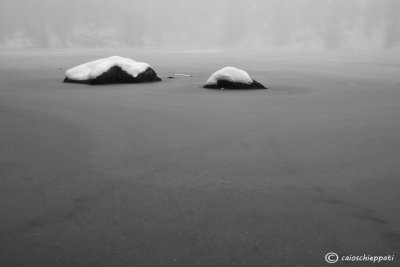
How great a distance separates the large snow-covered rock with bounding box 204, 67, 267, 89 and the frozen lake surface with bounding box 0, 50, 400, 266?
1917 mm

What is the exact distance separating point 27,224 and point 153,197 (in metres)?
0.56

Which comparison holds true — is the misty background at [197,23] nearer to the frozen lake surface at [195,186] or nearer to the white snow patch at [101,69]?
the white snow patch at [101,69]

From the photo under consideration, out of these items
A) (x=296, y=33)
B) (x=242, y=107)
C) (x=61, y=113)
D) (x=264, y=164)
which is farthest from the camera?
(x=296, y=33)

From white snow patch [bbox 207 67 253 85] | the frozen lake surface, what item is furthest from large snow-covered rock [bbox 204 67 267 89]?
the frozen lake surface

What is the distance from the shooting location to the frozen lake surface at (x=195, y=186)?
138 cm

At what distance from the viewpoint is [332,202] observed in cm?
175

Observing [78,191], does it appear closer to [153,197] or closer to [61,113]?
[153,197]

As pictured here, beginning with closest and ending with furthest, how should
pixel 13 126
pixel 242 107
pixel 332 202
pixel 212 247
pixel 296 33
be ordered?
1. pixel 212 247
2. pixel 332 202
3. pixel 13 126
4. pixel 242 107
5. pixel 296 33

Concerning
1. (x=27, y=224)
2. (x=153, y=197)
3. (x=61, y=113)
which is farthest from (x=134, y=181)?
(x=61, y=113)

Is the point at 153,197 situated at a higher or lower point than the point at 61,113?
lower

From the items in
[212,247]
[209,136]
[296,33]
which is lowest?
[212,247]

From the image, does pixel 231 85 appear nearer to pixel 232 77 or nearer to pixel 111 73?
pixel 232 77

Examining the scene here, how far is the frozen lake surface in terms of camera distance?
1.38m

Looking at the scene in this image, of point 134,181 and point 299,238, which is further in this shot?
point 134,181
